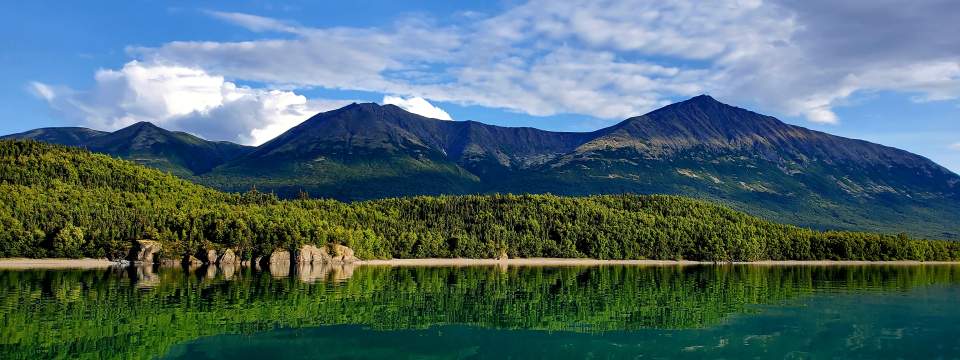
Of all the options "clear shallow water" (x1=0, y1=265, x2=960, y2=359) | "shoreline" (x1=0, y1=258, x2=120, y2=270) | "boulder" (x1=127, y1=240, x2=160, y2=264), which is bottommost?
"shoreline" (x1=0, y1=258, x2=120, y2=270)

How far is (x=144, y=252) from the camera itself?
197375 millimetres

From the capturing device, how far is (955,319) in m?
81.4

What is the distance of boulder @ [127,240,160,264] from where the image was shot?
196m

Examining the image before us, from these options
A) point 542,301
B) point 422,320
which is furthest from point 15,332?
point 542,301

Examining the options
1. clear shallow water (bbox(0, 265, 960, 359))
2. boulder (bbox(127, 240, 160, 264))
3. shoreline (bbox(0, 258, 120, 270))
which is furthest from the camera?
boulder (bbox(127, 240, 160, 264))

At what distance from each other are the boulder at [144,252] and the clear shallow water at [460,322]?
7857 cm

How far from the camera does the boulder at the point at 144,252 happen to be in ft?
645

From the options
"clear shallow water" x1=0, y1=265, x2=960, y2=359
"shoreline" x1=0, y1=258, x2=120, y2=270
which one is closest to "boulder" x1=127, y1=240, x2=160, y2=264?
"shoreline" x1=0, y1=258, x2=120, y2=270

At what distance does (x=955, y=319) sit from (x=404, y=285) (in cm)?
8266

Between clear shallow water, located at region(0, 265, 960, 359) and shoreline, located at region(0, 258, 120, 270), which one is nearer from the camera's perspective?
clear shallow water, located at region(0, 265, 960, 359)

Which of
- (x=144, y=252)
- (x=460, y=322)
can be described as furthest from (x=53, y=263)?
(x=460, y=322)

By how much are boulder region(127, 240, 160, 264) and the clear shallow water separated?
258 ft

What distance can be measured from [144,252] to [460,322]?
157 meters

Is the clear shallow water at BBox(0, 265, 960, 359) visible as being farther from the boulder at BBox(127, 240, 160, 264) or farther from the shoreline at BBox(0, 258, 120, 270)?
the boulder at BBox(127, 240, 160, 264)
